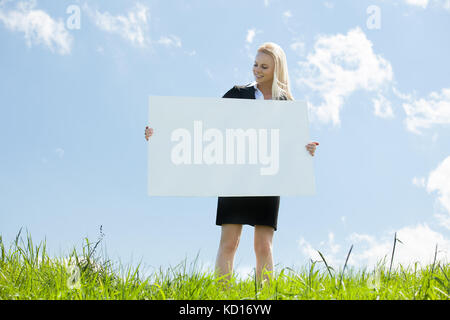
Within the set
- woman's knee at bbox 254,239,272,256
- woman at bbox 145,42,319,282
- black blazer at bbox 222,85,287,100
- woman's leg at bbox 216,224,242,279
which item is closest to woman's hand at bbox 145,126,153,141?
woman at bbox 145,42,319,282

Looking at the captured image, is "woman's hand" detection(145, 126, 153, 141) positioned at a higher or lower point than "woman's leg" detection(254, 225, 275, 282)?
higher

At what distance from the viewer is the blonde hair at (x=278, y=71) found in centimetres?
414

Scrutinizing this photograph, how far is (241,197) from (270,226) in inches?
14.3

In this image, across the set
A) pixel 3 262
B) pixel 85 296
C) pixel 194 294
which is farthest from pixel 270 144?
pixel 3 262

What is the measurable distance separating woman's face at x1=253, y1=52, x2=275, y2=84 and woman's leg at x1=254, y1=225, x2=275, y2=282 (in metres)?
1.38

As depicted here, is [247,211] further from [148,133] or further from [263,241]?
[148,133]

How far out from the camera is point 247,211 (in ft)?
13.1

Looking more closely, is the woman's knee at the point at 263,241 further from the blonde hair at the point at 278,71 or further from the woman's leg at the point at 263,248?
the blonde hair at the point at 278,71

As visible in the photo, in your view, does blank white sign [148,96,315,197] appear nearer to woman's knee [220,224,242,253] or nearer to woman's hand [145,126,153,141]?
woman's hand [145,126,153,141]

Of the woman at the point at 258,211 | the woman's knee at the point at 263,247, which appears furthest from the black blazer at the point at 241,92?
the woman's knee at the point at 263,247

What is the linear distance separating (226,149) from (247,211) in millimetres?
583

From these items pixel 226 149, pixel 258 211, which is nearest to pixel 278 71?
pixel 226 149

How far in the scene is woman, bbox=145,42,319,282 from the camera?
12.9ft
